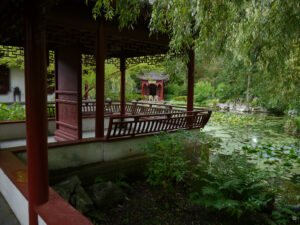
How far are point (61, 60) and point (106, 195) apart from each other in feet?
10.9

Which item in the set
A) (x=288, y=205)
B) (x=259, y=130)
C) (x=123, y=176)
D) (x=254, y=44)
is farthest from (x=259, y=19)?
(x=259, y=130)

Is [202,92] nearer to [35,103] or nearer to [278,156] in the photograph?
[278,156]

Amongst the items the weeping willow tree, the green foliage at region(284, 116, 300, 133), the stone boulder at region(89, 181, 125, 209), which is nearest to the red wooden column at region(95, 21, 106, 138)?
the weeping willow tree

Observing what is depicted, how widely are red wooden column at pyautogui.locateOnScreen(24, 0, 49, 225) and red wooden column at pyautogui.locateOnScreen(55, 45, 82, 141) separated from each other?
2.92 m

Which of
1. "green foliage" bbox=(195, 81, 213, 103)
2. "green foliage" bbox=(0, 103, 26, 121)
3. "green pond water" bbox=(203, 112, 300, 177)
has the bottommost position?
"green pond water" bbox=(203, 112, 300, 177)

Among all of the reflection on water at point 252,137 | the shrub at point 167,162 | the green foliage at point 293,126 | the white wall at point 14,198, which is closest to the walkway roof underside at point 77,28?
the white wall at point 14,198

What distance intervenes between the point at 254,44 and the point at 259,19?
16.5 inches

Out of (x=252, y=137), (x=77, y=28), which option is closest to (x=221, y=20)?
(x=77, y=28)

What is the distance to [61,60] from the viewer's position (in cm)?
546

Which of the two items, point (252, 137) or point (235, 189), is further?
point (252, 137)

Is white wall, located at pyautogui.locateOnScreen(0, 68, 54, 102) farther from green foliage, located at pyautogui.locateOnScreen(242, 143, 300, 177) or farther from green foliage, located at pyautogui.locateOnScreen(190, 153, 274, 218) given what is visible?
green foliage, located at pyautogui.locateOnScreen(190, 153, 274, 218)

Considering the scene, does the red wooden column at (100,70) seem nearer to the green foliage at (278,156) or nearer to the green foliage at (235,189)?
the green foliage at (235,189)

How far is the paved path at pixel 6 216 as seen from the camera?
2.62m

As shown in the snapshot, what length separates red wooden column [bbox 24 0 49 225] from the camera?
6.04ft
